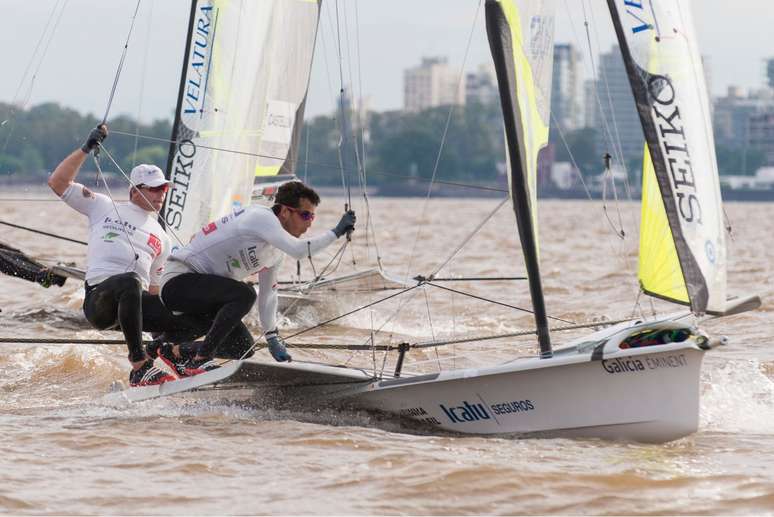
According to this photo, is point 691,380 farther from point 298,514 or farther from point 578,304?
point 578,304

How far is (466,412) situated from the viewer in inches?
237

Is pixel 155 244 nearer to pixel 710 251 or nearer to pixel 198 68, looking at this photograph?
pixel 710 251

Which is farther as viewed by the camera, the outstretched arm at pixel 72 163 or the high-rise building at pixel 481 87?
the high-rise building at pixel 481 87

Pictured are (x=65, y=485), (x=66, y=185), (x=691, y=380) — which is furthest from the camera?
(x=66, y=185)

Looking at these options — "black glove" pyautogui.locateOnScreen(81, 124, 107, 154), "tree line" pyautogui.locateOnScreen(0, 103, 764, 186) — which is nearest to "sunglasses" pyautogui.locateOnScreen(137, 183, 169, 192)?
"black glove" pyautogui.locateOnScreen(81, 124, 107, 154)

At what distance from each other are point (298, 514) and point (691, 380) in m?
1.83

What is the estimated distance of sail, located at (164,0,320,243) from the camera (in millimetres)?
10742

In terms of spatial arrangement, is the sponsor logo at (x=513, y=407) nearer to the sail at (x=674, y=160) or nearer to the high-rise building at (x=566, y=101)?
the sail at (x=674, y=160)

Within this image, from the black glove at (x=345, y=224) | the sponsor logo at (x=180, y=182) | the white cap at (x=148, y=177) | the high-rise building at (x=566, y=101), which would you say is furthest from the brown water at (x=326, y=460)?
the high-rise building at (x=566, y=101)

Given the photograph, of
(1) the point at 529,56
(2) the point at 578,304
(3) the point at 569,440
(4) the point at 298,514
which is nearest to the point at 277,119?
(2) the point at 578,304

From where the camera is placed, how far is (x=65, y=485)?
512 centimetres

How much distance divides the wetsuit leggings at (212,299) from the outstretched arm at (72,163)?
0.66 metres

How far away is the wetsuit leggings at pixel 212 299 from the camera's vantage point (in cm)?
620

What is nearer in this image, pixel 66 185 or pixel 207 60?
pixel 66 185
